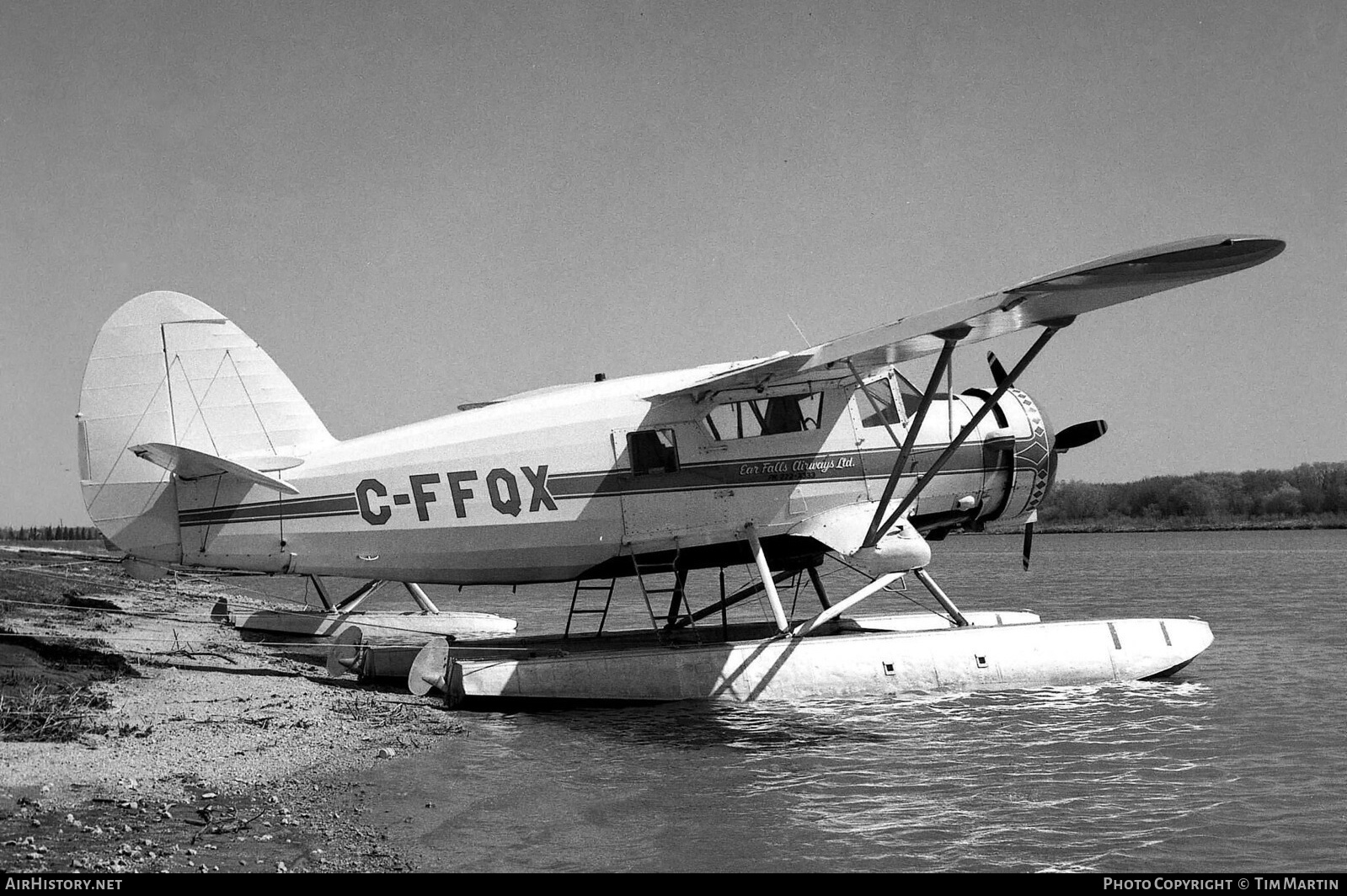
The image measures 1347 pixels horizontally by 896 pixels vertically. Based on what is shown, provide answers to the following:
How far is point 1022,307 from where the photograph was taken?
930 centimetres

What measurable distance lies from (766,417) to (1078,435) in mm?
3879

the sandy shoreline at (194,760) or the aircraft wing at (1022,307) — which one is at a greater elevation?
the aircraft wing at (1022,307)

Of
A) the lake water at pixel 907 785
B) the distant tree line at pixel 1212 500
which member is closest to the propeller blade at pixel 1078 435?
the lake water at pixel 907 785

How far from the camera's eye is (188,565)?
33.9 feet

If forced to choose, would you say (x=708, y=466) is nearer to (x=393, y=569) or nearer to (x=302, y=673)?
(x=393, y=569)

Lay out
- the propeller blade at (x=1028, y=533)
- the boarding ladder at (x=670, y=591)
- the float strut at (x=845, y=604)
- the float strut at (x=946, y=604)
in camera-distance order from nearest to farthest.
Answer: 1. the float strut at (x=845, y=604)
2. the boarding ladder at (x=670, y=591)
3. the float strut at (x=946, y=604)
4. the propeller blade at (x=1028, y=533)

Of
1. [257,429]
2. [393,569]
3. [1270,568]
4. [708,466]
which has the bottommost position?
[1270,568]

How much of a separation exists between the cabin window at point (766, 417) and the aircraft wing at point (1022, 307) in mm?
294

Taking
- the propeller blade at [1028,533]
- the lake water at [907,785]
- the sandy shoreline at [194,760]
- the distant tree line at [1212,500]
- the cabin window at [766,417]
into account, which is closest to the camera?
the sandy shoreline at [194,760]

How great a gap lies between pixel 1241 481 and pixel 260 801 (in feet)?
331

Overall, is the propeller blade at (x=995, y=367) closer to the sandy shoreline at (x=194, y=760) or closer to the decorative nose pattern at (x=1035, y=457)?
the decorative nose pattern at (x=1035, y=457)

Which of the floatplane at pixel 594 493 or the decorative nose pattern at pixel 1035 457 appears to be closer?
the floatplane at pixel 594 493

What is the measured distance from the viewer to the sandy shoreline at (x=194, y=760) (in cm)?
509
